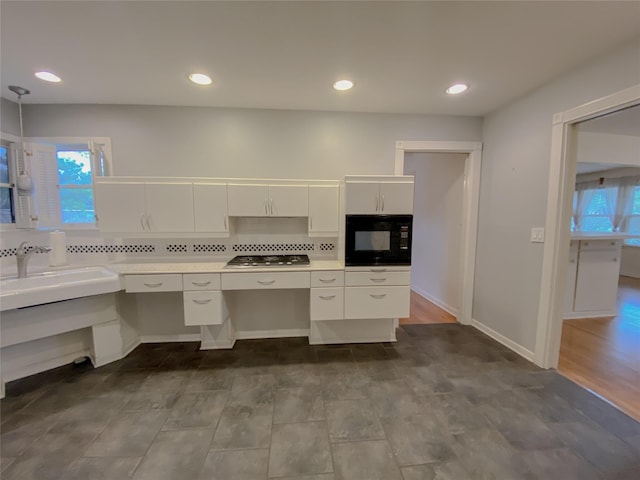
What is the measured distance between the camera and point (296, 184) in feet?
A: 8.98

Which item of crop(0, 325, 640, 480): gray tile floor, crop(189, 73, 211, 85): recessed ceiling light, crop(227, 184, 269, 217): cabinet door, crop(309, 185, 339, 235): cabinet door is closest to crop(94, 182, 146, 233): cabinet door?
crop(227, 184, 269, 217): cabinet door

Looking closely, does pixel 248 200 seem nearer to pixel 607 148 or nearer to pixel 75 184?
pixel 75 184

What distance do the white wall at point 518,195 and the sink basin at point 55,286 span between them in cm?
378

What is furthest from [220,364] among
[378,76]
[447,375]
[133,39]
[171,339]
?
[378,76]

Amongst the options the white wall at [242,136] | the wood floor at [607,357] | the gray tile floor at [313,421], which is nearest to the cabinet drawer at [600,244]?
the wood floor at [607,357]

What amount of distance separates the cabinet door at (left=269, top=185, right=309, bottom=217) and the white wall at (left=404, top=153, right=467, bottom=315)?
2109 mm

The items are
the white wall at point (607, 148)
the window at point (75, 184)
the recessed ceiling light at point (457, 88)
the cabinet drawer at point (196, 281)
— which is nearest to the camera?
the recessed ceiling light at point (457, 88)

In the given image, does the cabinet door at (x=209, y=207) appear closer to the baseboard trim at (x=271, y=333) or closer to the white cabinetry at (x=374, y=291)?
the baseboard trim at (x=271, y=333)

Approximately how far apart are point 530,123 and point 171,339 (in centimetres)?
425

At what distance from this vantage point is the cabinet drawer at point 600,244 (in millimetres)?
3465

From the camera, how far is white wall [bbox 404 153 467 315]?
3.62 meters

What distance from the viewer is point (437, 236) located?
415 cm

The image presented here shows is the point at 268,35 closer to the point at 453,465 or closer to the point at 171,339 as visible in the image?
the point at 453,465

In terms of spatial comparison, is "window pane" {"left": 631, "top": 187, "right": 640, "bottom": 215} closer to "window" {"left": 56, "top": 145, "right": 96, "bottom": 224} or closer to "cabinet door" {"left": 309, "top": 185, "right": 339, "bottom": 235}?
"cabinet door" {"left": 309, "top": 185, "right": 339, "bottom": 235}
